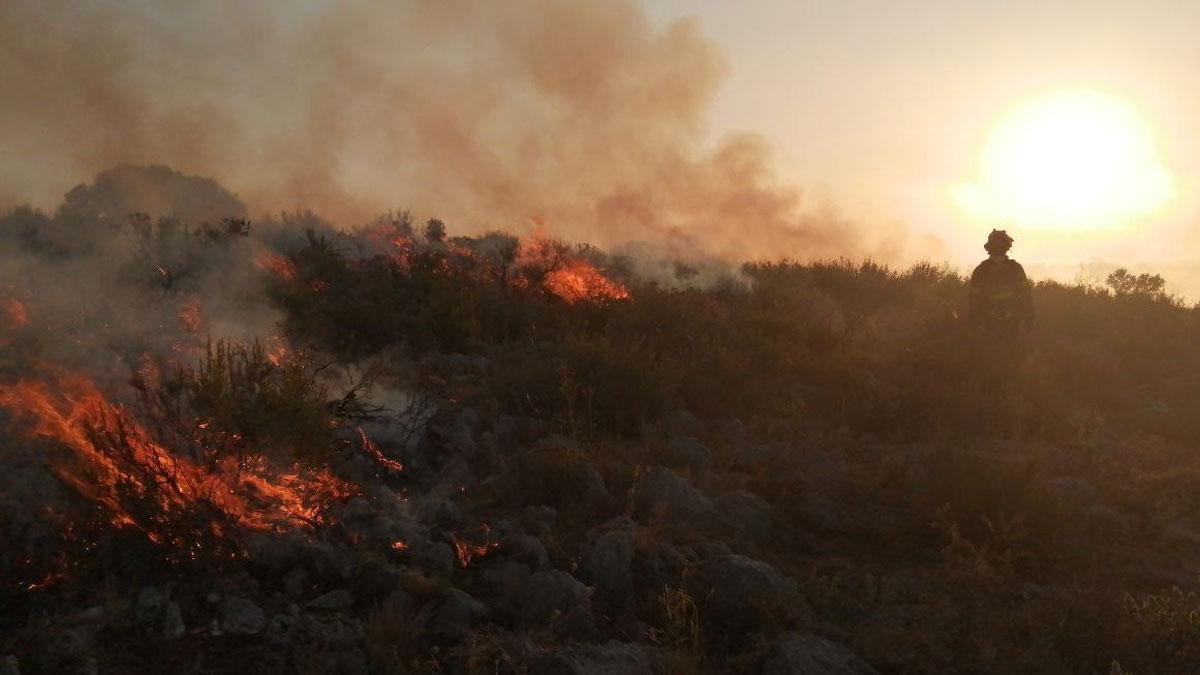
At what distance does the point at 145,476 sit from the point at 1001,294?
10.2 meters

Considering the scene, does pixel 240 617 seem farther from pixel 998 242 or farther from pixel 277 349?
pixel 998 242

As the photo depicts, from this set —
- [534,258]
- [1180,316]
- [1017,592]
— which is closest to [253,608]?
[1017,592]

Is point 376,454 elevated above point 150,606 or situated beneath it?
elevated above

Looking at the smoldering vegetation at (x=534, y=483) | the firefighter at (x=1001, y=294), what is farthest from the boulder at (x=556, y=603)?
the firefighter at (x=1001, y=294)

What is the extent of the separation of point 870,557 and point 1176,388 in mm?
7071

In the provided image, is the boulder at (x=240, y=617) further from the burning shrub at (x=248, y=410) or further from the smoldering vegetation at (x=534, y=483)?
the burning shrub at (x=248, y=410)

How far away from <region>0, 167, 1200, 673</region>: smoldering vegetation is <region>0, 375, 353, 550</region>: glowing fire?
0.02 m

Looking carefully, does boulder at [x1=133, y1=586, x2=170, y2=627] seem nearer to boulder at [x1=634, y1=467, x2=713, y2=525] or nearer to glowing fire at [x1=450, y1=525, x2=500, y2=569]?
glowing fire at [x1=450, y1=525, x2=500, y2=569]

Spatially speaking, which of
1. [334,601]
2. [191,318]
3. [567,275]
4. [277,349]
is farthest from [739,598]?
[567,275]

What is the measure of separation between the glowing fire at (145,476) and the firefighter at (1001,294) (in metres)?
9.28

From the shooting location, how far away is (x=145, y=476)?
395cm

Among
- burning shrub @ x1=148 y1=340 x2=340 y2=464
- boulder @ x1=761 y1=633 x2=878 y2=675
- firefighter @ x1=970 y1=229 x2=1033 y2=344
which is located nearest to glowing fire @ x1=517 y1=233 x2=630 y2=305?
firefighter @ x1=970 y1=229 x2=1033 y2=344

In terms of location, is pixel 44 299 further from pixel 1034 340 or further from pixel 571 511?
pixel 1034 340

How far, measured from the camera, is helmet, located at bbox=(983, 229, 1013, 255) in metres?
11.1
